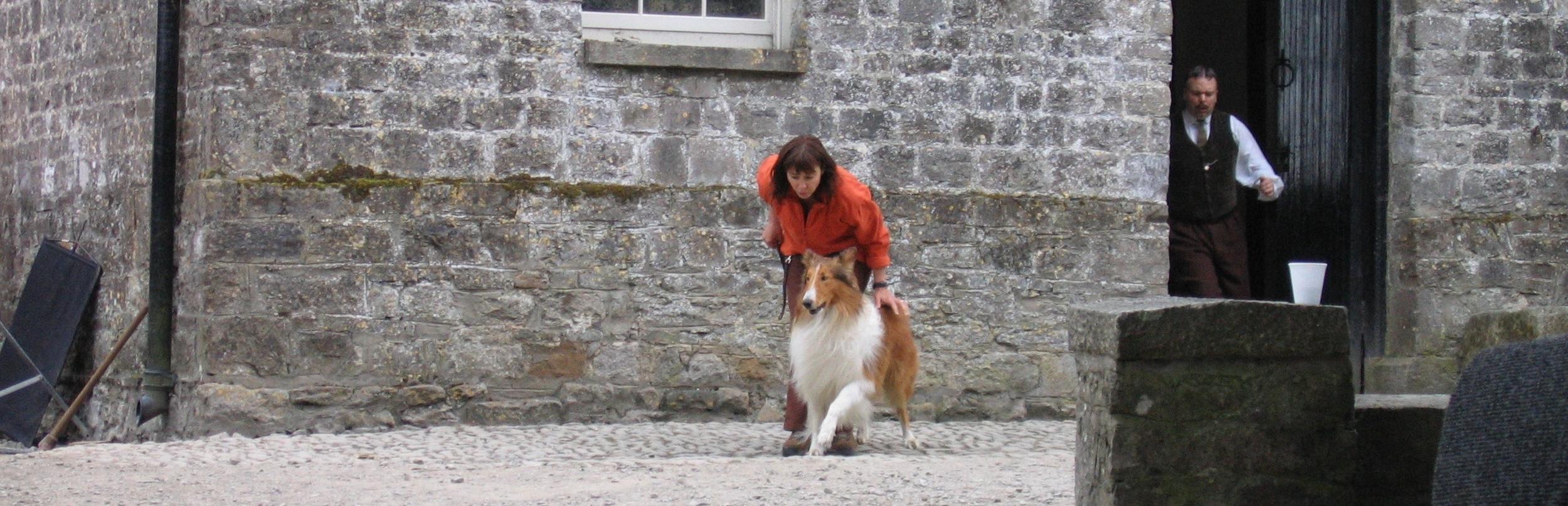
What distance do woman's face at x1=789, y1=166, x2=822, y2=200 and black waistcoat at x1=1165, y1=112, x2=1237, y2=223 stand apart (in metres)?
3.05

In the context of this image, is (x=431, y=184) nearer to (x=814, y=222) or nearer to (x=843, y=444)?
(x=814, y=222)

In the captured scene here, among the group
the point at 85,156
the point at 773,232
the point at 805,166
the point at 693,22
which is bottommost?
the point at 773,232

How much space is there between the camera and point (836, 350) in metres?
7.45

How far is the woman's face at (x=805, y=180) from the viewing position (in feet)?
23.8

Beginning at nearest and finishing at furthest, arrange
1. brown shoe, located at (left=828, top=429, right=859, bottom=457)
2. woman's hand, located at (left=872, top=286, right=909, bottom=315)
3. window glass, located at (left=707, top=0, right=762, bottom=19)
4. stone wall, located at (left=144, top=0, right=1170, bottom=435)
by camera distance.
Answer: brown shoe, located at (left=828, top=429, right=859, bottom=457), woman's hand, located at (left=872, top=286, right=909, bottom=315), stone wall, located at (left=144, top=0, right=1170, bottom=435), window glass, located at (left=707, top=0, right=762, bottom=19)

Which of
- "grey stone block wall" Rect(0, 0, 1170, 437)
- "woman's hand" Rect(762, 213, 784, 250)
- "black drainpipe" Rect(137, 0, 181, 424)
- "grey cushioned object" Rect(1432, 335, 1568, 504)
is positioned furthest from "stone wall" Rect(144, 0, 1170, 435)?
"grey cushioned object" Rect(1432, 335, 1568, 504)

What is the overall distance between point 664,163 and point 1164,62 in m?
2.59

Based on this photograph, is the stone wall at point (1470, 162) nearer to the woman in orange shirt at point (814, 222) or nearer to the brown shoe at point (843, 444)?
the woman in orange shirt at point (814, 222)

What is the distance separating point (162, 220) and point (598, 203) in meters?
2.01

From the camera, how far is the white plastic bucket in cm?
632

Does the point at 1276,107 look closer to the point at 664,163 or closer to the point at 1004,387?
the point at 1004,387

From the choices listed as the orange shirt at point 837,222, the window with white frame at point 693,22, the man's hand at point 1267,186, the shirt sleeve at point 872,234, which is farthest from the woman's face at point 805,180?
the man's hand at point 1267,186

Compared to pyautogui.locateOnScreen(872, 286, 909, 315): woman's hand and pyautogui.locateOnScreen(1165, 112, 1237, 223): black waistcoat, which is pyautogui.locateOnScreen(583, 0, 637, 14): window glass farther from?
pyautogui.locateOnScreen(1165, 112, 1237, 223): black waistcoat

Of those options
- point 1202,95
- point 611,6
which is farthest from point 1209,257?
point 611,6
